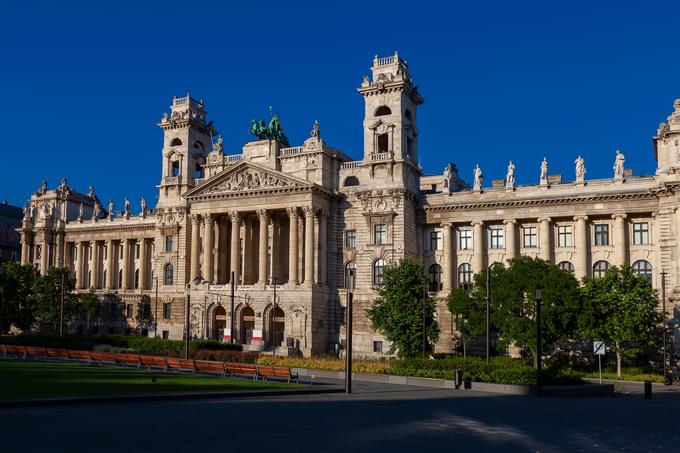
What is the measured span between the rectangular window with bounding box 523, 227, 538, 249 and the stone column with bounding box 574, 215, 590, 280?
4.54m

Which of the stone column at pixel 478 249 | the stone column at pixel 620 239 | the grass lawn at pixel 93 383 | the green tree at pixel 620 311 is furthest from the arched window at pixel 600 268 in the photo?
the grass lawn at pixel 93 383

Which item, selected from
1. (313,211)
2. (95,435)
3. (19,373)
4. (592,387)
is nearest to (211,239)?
(313,211)

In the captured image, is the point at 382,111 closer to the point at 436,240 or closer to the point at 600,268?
the point at 436,240

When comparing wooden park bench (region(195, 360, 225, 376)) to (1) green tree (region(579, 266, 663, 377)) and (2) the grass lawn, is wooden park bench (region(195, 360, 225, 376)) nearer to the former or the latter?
(2) the grass lawn

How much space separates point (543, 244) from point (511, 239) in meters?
3.36

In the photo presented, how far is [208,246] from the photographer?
84.8 metres

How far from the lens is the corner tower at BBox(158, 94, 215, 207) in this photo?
9438 cm

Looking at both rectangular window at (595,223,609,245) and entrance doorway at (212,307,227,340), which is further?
entrance doorway at (212,307,227,340)

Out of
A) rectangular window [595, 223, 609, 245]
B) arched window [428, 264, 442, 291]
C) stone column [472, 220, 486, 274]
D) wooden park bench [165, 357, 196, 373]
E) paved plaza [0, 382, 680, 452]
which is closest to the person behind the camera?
paved plaza [0, 382, 680, 452]

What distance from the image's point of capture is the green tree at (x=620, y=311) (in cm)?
6025

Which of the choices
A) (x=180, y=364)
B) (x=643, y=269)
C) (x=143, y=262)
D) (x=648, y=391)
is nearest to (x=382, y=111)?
(x=643, y=269)

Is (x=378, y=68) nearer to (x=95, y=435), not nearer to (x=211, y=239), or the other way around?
(x=211, y=239)

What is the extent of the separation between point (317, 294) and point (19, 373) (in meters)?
40.7

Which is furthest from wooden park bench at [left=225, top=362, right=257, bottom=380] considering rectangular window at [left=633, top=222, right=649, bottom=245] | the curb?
rectangular window at [left=633, top=222, right=649, bottom=245]
